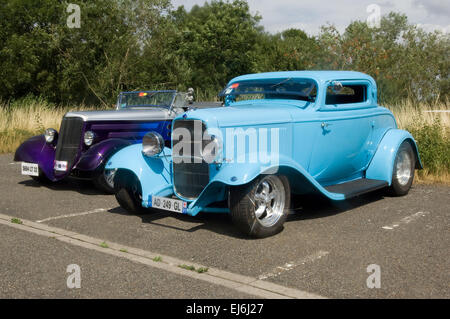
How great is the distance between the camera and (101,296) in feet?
11.5

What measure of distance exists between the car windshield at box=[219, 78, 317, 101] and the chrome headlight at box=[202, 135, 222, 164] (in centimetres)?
154

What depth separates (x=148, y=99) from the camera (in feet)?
29.4

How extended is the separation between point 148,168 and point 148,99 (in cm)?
349

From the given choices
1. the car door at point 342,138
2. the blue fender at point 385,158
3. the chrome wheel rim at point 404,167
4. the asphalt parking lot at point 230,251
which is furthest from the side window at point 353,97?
the asphalt parking lot at point 230,251

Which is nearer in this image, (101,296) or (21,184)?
(101,296)

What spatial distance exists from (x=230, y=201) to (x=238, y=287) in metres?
1.30

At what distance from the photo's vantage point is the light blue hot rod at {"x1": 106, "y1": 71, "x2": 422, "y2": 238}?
5020 mm

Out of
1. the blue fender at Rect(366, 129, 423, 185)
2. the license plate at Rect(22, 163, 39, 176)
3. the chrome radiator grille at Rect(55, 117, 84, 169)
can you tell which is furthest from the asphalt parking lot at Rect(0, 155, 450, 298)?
the chrome radiator grille at Rect(55, 117, 84, 169)

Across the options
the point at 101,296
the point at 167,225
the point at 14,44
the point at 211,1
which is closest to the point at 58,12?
the point at 14,44

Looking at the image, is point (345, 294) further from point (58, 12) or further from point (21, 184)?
point (58, 12)

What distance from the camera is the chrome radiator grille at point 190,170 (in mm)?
5324
